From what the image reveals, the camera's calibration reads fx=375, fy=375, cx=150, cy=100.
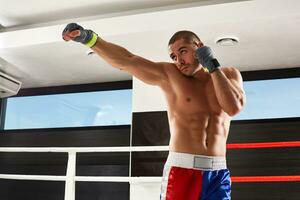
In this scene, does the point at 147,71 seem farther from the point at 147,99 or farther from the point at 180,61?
the point at 147,99

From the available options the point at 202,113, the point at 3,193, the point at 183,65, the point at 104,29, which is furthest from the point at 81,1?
the point at 3,193

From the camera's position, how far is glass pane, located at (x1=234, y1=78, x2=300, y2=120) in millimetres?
3424

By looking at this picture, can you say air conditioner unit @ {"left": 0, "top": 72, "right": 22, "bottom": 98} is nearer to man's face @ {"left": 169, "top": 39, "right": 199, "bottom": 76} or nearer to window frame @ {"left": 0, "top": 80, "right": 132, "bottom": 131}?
window frame @ {"left": 0, "top": 80, "right": 132, "bottom": 131}

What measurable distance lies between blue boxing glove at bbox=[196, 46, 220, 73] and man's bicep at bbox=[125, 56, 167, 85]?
0.36 m

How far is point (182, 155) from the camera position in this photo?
181 cm

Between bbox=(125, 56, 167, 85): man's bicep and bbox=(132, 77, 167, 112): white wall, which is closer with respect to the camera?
bbox=(125, 56, 167, 85): man's bicep

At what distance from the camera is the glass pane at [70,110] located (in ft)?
13.0

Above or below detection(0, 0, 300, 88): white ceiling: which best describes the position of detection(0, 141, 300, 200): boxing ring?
below

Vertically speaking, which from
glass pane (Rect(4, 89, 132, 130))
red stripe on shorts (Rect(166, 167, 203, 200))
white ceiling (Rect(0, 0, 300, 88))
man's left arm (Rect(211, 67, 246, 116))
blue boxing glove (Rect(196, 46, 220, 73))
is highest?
white ceiling (Rect(0, 0, 300, 88))

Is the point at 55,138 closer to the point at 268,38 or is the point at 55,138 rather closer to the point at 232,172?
the point at 232,172

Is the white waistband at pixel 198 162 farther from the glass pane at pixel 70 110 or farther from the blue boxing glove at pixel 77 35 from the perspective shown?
the glass pane at pixel 70 110

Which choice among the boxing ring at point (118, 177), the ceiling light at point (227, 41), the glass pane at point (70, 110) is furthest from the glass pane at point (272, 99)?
the glass pane at point (70, 110)

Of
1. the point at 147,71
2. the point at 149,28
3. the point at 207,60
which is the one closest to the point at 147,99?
the point at 149,28

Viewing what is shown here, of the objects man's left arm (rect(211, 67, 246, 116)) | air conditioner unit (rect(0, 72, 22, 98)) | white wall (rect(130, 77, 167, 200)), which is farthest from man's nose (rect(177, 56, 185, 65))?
air conditioner unit (rect(0, 72, 22, 98))
